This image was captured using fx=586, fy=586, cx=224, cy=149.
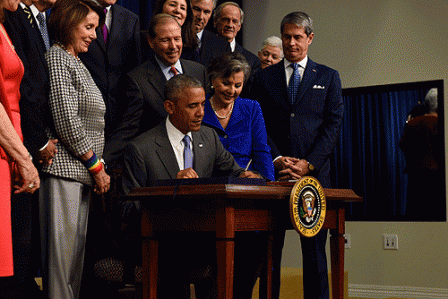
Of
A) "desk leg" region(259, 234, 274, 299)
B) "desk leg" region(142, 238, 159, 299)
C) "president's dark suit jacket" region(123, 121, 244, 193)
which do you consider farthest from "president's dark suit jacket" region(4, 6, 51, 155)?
"desk leg" region(259, 234, 274, 299)

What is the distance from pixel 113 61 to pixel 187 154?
3.00 ft

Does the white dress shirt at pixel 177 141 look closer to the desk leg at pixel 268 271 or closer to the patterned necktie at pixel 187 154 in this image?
the patterned necktie at pixel 187 154

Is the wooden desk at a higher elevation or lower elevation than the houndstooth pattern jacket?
lower

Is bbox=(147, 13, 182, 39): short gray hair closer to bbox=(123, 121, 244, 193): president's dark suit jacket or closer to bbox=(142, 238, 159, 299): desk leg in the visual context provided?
bbox=(123, 121, 244, 193): president's dark suit jacket

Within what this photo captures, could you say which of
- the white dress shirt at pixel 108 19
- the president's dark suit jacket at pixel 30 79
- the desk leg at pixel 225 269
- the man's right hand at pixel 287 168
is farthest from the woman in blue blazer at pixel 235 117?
the desk leg at pixel 225 269

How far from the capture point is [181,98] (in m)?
2.37

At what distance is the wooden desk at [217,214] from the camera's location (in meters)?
1.74

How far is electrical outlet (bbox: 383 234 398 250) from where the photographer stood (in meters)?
5.27

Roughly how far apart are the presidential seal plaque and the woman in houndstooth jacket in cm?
92

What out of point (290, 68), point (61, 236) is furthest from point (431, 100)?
point (61, 236)

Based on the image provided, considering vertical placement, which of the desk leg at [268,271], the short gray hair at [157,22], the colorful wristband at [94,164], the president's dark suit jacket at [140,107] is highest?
the short gray hair at [157,22]

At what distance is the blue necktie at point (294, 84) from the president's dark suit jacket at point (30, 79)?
152 centimetres

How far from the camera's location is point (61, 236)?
7.69ft

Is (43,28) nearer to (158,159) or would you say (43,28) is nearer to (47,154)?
(47,154)
